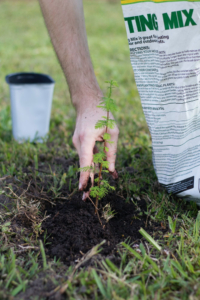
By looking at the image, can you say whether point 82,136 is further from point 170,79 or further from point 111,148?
point 170,79

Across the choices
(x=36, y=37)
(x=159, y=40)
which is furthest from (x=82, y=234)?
(x=36, y=37)

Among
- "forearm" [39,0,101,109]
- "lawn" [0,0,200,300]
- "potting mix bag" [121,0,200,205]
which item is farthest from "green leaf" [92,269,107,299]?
"forearm" [39,0,101,109]

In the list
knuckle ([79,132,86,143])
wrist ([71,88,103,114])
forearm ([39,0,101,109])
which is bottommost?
knuckle ([79,132,86,143])

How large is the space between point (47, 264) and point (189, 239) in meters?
0.67

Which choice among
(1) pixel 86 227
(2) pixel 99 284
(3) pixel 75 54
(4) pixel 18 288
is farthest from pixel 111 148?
(4) pixel 18 288

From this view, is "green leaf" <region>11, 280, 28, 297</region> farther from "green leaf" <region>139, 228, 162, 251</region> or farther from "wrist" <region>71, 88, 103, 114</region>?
"wrist" <region>71, 88, 103, 114</region>

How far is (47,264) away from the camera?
4.31 ft

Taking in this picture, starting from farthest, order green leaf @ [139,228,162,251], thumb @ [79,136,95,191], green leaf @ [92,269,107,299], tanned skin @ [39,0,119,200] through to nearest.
A: tanned skin @ [39,0,119,200] < thumb @ [79,136,95,191] < green leaf @ [139,228,162,251] < green leaf @ [92,269,107,299]

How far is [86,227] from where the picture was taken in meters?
1.49

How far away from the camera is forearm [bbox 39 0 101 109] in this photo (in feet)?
5.44

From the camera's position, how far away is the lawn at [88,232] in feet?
3.79

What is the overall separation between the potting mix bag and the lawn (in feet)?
0.70

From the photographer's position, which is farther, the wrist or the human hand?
the wrist

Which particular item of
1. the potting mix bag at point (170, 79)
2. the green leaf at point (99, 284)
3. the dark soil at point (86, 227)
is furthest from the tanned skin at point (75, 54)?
the green leaf at point (99, 284)
